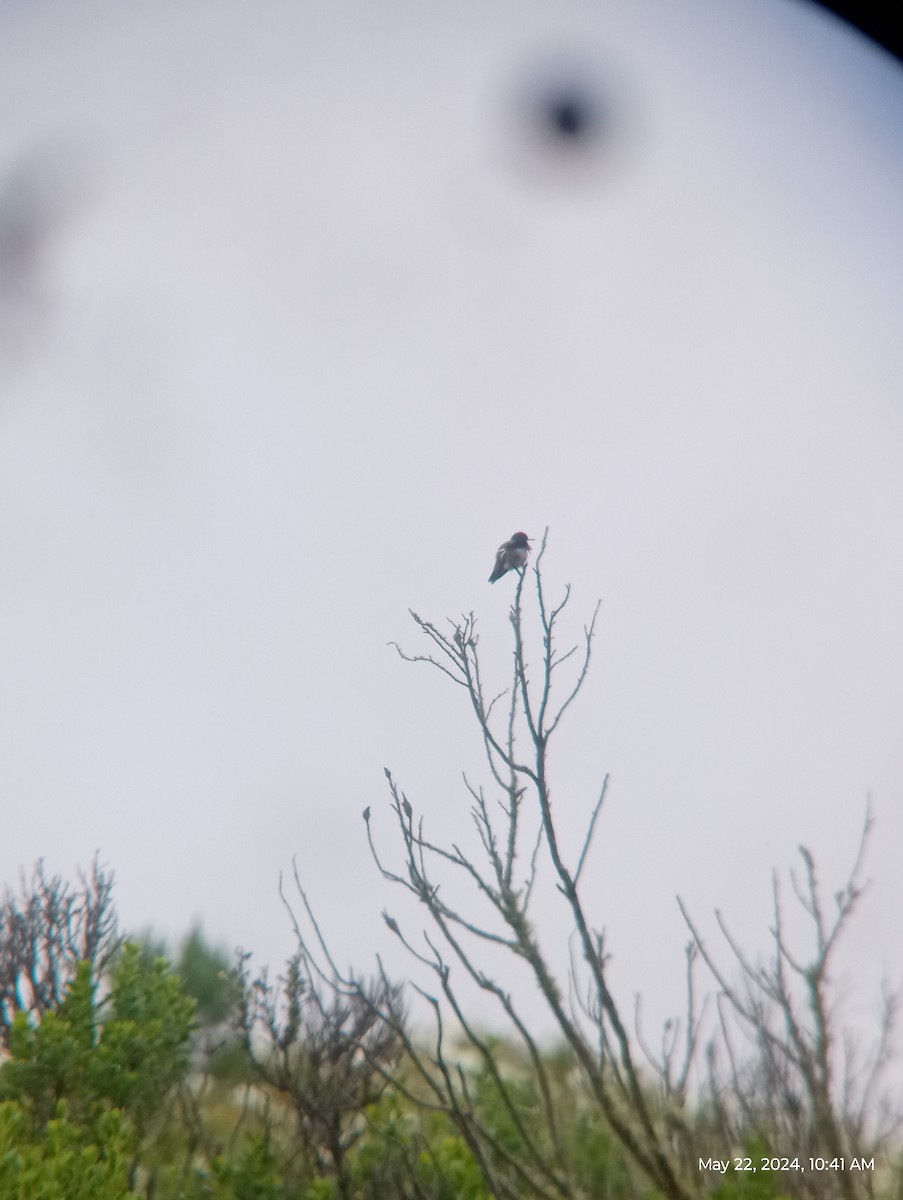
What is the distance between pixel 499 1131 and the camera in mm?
→ 6578

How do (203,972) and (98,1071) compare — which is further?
(203,972)

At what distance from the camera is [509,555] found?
11.2 ft

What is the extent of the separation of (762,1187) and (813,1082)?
221cm

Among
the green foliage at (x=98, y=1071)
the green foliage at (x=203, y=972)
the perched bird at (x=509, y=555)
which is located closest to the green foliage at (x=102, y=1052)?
the green foliage at (x=98, y=1071)

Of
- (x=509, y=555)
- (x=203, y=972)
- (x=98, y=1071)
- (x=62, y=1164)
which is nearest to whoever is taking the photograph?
(x=509, y=555)

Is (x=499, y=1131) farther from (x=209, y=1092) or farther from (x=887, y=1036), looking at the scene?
(x=209, y=1092)

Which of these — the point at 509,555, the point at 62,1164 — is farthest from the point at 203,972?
the point at 509,555

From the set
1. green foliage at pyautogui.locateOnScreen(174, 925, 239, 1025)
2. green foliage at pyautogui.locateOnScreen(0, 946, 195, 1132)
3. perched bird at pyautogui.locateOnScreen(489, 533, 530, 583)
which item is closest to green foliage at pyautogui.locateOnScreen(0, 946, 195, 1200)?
green foliage at pyautogui.locateOnScreen(0, 946, 195, 1132)

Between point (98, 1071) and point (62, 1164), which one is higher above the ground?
point (98, 1071)

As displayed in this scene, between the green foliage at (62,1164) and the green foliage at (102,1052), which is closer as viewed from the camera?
the green foliage at (62,1164)

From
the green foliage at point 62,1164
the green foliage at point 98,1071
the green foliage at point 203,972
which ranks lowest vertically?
the green foliage at point 62,1164

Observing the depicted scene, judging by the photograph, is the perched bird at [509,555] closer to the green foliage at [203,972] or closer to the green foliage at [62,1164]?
the green foliage at [62,1164]

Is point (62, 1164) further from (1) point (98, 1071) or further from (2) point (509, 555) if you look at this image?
(2) point (509, 555)

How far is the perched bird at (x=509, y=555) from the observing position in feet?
11.0
